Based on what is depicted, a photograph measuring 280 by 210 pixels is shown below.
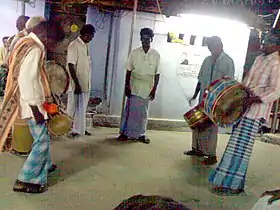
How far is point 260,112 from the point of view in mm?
3959

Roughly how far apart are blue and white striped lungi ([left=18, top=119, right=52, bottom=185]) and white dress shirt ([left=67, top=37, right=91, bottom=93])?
2.10 metres

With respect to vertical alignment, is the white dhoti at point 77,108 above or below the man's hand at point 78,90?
below

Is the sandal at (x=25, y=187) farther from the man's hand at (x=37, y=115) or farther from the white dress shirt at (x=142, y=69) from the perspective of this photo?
the white dress shirt at (x=142, y=69)

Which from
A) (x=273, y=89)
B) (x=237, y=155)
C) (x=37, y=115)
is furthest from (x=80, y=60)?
(x=273, y=89)

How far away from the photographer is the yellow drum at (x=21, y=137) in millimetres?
4770

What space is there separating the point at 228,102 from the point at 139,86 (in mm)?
2250

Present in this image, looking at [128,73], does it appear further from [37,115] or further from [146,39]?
[37,115]

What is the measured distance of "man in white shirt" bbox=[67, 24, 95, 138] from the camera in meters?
5.63

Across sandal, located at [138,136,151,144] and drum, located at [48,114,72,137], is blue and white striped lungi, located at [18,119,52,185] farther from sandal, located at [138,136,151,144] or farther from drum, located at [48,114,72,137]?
sandal, located at [138,136,151,144]

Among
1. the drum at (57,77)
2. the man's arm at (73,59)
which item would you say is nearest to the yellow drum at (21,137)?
the drum at (57,77)

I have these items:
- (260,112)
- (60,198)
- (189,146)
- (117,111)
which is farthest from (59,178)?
(117,111)

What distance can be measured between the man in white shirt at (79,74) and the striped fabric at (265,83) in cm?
251

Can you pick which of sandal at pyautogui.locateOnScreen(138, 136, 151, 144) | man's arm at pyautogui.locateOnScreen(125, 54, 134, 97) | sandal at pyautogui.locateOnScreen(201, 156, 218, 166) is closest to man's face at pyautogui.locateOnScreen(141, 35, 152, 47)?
man's arm at pyautogui.locateOnScreen(125, 54, 134, 97)

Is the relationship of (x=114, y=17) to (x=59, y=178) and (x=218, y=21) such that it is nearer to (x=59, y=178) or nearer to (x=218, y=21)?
(x=218, y=21)
